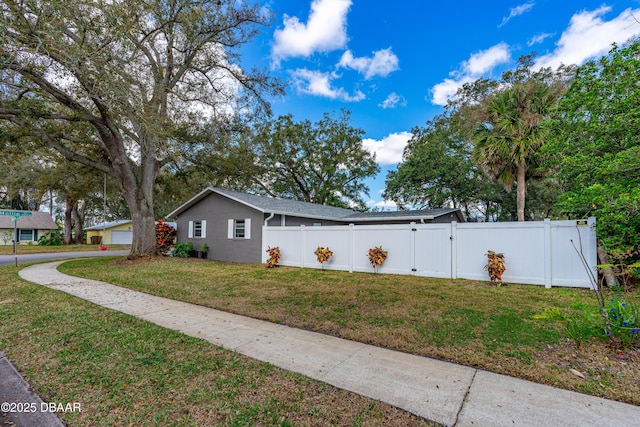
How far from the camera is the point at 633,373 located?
3020 millimetres

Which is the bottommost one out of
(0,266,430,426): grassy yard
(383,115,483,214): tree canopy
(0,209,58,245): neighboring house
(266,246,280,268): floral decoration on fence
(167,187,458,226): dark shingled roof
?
(0,266,430,426): grassy yard

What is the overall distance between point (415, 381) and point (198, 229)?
1463cm

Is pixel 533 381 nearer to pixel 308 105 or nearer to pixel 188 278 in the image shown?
pixel 188 278

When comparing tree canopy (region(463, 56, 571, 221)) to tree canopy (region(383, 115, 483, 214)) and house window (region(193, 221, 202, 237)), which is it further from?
house window (region(193, 221, 202, 237))

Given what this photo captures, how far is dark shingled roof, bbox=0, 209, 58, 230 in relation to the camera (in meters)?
28.3

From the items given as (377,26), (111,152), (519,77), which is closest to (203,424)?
(111,152)

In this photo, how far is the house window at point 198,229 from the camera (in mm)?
15062

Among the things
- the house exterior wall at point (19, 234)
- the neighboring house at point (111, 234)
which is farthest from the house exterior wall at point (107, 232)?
the house exterior wall at point (19, 234)

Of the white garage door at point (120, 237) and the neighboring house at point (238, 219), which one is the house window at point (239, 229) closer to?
the neighboring house at point (238, 219)

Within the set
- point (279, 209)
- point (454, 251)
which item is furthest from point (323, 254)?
point (454, 251)

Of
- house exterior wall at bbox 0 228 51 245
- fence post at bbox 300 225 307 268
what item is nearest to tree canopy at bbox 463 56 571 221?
fence post at bbox 300 225 307 268

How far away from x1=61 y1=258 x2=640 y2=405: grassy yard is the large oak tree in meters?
5.12

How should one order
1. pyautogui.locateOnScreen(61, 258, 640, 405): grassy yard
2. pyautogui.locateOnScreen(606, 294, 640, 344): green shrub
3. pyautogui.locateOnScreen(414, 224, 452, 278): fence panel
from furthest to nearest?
pyautogui.locateOnScreen(414, 224, 452, 278): fence panel < pyautogui.locateOnScreen(606, 294, 640, 344): green shrub < pyautogui.locateOnScreen(61, 258, 640, 405): grassy yard

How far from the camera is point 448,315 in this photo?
16.5ft
